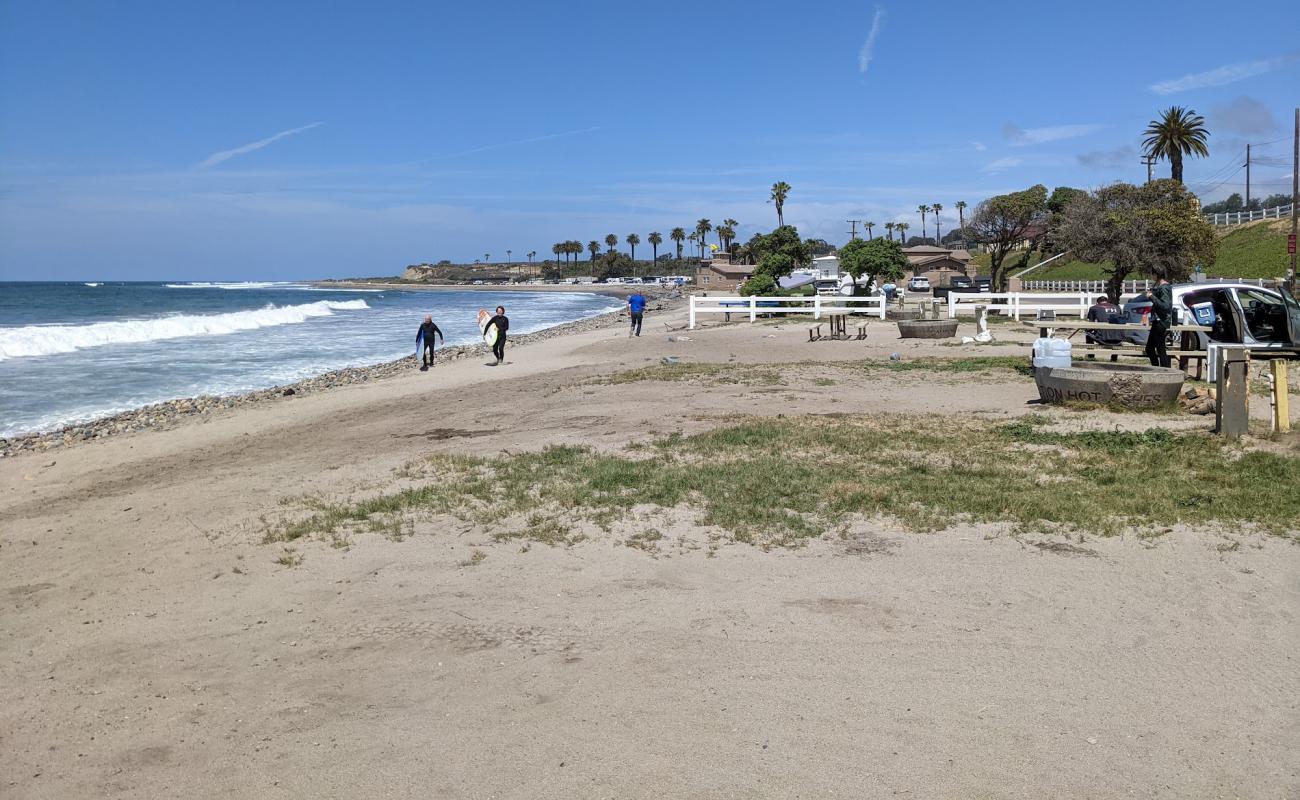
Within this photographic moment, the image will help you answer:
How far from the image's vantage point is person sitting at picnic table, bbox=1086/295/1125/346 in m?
19.8

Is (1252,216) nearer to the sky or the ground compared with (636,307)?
nearer to the sky

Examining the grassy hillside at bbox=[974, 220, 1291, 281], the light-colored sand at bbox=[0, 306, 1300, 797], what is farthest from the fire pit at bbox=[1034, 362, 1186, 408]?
the grassy hillside at bbox=[974, 220, 1291, 281]

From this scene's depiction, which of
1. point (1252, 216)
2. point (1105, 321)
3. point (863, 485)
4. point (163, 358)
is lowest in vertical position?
point (863, 485)

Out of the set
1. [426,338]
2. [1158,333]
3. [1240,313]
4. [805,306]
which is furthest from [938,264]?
[1158,333]

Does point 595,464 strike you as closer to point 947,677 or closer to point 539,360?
point 947,677

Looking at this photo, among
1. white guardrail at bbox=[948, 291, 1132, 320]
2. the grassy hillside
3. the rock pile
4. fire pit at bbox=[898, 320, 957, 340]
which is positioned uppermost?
the grassy hillside

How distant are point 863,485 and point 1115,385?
18.8ft

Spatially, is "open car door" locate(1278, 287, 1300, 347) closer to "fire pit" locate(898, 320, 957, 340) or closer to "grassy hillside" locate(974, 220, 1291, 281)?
"fire pit" locate(898, 320, 957, 340)

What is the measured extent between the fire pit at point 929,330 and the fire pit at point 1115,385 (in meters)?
13.0

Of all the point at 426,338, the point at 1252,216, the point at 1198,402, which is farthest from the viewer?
the point at 1252,216

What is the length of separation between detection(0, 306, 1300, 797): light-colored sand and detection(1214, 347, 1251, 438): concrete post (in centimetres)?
378

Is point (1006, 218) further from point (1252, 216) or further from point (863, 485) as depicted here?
point (863, 485)

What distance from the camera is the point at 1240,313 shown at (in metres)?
16.1

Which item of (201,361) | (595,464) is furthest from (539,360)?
(595,464)
